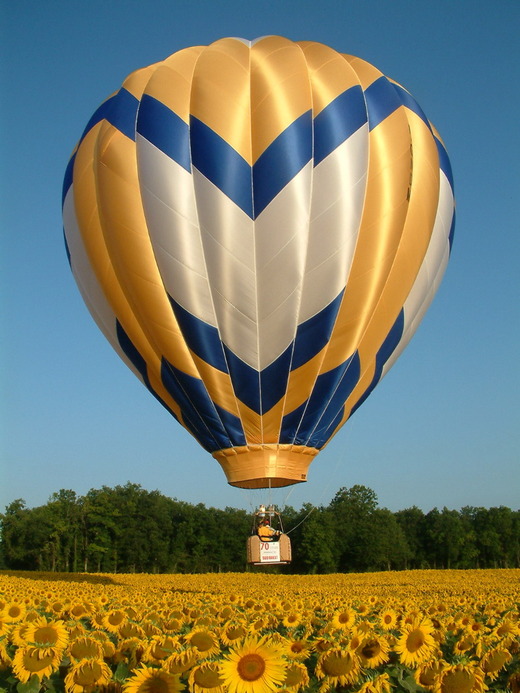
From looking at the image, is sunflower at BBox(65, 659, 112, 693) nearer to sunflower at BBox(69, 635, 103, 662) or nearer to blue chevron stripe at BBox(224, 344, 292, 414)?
sunflower at BBox(69, 635, 103, 662)

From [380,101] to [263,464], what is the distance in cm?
743

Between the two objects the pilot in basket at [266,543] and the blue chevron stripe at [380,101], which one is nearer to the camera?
the pilot in basket at [266,543]

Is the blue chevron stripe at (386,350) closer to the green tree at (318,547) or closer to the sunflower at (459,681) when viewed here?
the sunflower at (459,681)

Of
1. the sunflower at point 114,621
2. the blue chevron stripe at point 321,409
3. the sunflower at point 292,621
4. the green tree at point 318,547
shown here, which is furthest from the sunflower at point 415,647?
the green tree at point 318,547

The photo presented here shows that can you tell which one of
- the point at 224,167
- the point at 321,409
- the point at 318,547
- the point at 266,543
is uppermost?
the point at 224,167

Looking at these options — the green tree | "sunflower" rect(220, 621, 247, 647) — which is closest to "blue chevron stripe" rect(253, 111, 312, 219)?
"sunflower" rect(220, 621, 247, 647)

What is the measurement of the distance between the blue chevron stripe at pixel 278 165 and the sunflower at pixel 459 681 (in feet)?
33.0

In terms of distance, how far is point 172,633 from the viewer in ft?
15.3

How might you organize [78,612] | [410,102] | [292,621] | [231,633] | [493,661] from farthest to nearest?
[410,102]
[78,612]
[292,621]
[231,633]
[493,661]

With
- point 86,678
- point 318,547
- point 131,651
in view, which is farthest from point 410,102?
point 318,547

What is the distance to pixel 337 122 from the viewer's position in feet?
42.9

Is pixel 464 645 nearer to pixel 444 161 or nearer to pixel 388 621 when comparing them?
pixel 388 621

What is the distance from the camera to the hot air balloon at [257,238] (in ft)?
41.3

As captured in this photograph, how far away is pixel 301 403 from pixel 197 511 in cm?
5829
